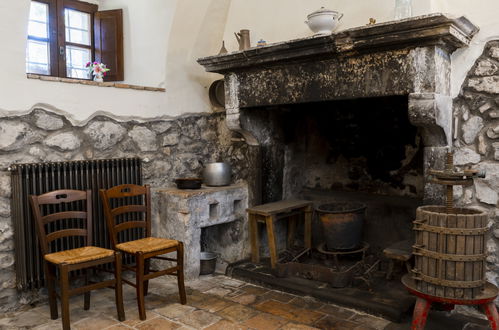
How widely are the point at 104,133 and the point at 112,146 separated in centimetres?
13

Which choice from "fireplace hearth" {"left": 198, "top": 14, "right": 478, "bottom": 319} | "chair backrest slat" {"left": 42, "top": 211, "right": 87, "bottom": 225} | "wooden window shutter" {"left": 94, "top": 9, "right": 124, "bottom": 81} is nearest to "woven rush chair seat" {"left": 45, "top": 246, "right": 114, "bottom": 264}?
"chair backrest slat" {"left": 42, "top": 211, "right": 87, "bottom": 225}

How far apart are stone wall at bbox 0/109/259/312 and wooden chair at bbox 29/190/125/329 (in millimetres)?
285

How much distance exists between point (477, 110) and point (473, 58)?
1.06 ft

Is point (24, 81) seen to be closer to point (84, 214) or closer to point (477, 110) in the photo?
point (84, 214)

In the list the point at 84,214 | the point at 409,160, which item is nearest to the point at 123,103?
the point at 84,214

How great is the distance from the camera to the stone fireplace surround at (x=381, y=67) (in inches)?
95.3

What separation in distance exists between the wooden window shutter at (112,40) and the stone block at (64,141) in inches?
40.0

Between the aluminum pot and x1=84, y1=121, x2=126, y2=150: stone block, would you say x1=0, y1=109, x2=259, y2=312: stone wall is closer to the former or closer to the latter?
x1=84, y1=121, x2=126, y2=150: stone block

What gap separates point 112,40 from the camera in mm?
3877

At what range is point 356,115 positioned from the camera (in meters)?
3.48

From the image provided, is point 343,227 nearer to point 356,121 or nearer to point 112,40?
point 356,121

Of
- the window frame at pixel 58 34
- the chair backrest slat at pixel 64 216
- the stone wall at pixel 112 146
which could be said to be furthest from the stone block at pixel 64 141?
the window frame at pixel 58 34

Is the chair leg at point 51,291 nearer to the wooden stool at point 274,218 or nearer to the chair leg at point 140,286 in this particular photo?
the chair leg at point 140,286

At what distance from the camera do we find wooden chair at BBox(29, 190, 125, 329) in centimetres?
241
